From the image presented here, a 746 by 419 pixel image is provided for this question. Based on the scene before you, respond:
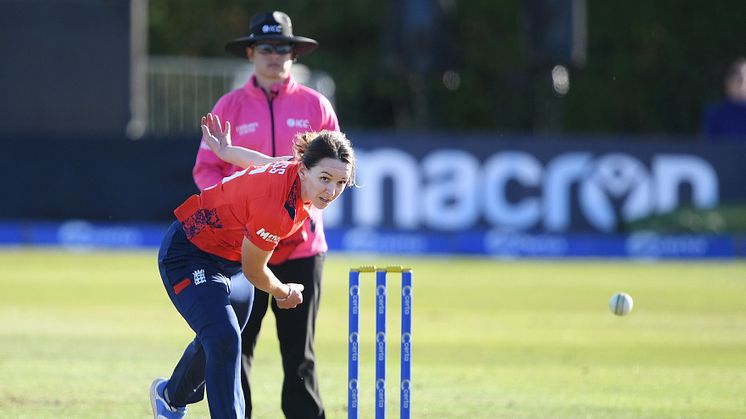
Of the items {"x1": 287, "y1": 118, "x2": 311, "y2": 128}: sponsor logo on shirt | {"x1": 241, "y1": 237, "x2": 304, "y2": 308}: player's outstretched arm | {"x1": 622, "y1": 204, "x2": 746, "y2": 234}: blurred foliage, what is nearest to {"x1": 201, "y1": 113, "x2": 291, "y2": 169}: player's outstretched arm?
{"x1": 287, "y1": 118, "x2": 311, "y2": 128}: sponsor logo on shirt

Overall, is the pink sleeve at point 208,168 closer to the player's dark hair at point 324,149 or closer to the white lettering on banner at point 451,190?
the player's dark hair at point 324,149

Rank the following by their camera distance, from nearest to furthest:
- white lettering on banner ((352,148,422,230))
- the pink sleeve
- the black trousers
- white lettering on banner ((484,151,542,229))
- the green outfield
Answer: the black trousers
the pink sleeve
the green outfield
white lettering on banner ((352,148,422,230))
white lettering on banner ((484,151,542,229))

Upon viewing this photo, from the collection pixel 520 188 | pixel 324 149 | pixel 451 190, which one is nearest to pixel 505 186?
pixel 520 188

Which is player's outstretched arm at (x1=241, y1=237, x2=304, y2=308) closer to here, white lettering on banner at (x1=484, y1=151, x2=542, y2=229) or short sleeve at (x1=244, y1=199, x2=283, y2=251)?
short sleeve at (x1=244, y1=199, x2=283, y2=251)

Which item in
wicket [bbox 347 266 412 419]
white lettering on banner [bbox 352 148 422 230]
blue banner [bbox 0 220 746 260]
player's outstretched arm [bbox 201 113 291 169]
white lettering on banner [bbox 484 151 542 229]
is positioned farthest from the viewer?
blue banner [bbox 0 220 746 260]

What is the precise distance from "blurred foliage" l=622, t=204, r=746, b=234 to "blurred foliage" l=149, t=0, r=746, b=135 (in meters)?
10.3

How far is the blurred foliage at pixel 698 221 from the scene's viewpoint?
17.2 meters

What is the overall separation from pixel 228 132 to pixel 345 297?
7241 millimetres

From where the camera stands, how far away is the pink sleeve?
6.45 m

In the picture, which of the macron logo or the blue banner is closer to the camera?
the macron logo

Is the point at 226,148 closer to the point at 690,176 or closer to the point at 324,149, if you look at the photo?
the point at 324,149

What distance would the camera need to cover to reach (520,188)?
1723 cm

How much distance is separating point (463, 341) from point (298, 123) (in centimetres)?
427

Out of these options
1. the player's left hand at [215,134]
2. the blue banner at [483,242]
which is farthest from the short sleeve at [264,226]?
the blue banner at [483,242]
